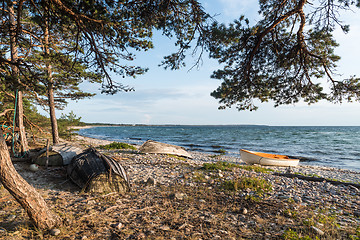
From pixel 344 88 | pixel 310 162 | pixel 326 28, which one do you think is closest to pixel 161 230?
pixel 344 88

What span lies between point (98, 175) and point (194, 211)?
3409 millimetres

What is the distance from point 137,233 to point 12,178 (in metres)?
2.73

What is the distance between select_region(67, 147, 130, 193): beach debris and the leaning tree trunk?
2.21 meters

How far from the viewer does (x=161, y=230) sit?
4375 mm

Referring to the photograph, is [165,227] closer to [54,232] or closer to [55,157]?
[54,232]

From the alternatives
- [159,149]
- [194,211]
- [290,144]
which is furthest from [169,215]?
[290,144]

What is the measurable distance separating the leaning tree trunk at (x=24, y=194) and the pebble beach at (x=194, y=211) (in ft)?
0.82

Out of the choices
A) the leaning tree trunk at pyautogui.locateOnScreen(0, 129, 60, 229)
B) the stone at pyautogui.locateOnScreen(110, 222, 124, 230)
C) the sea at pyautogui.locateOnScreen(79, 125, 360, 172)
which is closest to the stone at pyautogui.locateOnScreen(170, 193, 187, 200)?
the stone at pyautogui.locateOnScreen(110, 222, 124, 230)

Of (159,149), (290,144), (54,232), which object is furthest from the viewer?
(290,144)

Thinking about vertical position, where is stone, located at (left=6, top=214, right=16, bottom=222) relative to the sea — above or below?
above

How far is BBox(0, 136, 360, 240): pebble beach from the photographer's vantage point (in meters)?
4.27

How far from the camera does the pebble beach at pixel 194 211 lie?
168 inches

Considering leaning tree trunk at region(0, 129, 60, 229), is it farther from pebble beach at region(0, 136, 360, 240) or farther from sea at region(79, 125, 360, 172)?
sea at region(79, 125, 360, 172)

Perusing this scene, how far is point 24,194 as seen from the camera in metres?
3.85
